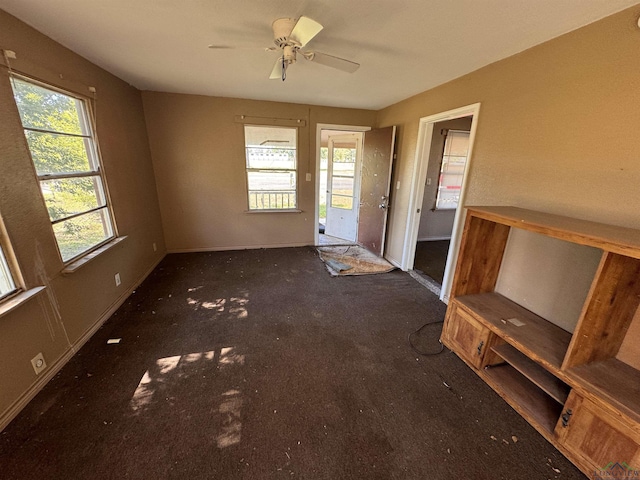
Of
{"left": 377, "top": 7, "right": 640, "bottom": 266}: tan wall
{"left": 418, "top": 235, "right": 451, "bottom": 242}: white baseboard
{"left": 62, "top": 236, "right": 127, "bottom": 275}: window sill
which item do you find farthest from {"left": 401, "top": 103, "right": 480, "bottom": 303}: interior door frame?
{"left": 62, "top": 236, "right": 127, "bottom": 275}: window sill

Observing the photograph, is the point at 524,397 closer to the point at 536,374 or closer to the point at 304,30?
the point at 536,374

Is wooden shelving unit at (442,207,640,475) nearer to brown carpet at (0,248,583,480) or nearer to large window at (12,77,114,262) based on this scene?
brown carpet at (0,248,583,480)

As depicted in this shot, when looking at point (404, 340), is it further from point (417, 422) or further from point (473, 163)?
point (473, 163)

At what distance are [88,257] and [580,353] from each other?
360 cm

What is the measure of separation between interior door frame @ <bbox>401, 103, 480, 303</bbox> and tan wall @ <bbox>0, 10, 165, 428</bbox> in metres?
3.50

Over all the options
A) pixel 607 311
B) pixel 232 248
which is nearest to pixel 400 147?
pixel 607 311

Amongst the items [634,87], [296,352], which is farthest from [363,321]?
[634,87]

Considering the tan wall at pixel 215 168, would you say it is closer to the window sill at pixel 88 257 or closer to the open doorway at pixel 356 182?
the open doorway at pixel 356 182

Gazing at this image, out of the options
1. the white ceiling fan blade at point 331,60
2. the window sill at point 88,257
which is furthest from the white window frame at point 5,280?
the white ceiling fan blade at point 331,60

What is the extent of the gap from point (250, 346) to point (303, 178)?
2.94 metres

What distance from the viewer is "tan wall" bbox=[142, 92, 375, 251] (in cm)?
365

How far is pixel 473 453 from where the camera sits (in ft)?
4.53

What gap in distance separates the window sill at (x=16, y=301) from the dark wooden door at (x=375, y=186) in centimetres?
381

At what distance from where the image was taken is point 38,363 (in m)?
1.68
